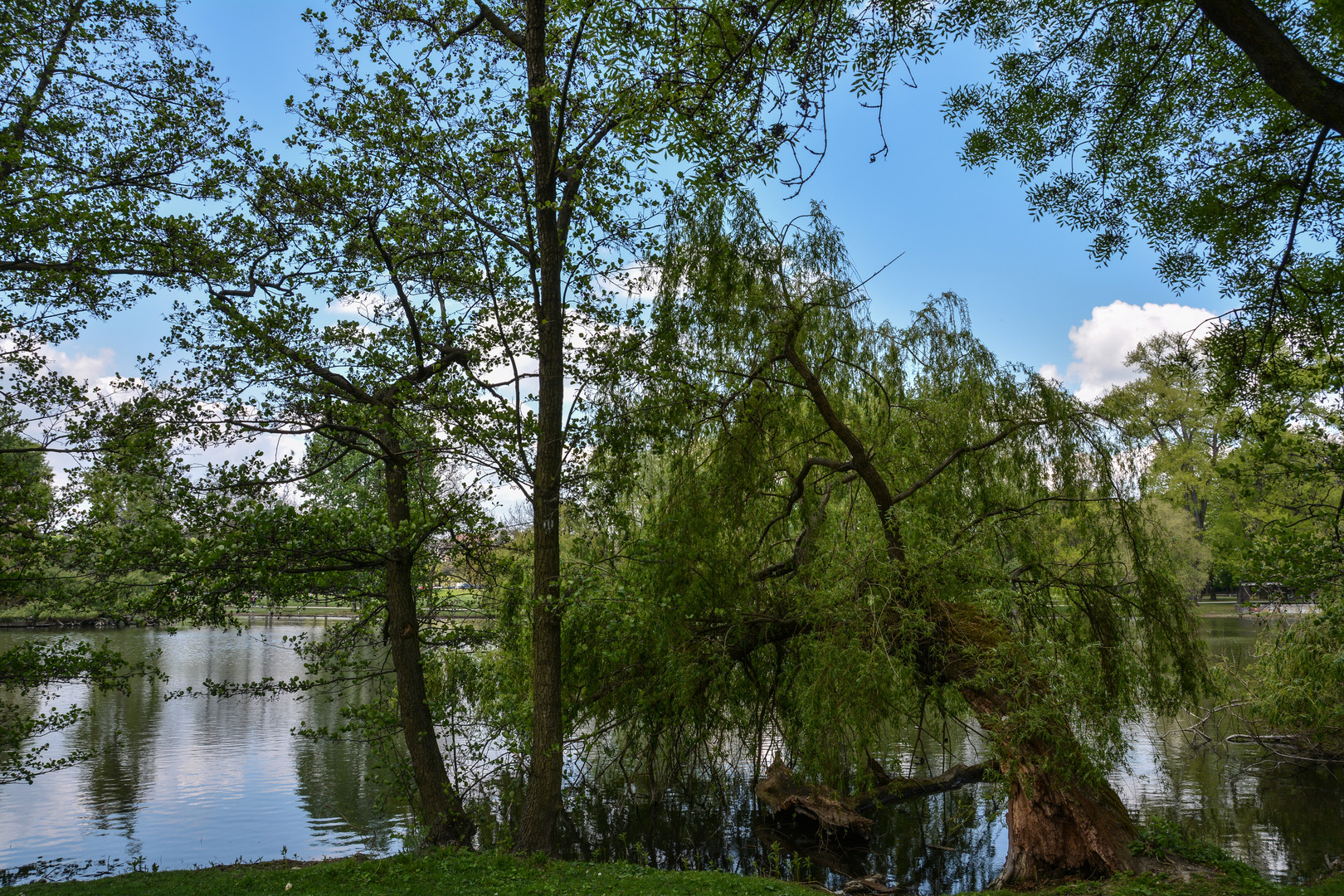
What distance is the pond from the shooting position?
32.4 feet

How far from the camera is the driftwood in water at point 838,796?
10438 millimetres

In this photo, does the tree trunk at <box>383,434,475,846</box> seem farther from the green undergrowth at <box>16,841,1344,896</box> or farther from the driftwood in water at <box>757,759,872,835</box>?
the driftwood in water at <box>757,759,872,835</box>

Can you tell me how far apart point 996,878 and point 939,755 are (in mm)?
5086

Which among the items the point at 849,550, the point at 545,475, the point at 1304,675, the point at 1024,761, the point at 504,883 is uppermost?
the point at 545,475

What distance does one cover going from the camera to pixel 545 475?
832 centimetres

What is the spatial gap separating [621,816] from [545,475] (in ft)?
20.3

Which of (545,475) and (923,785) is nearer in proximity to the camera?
(545,475)

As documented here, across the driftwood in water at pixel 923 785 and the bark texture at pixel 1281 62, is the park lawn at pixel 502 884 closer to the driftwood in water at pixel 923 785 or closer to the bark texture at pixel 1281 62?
the driftwood in water at pixel 923 785

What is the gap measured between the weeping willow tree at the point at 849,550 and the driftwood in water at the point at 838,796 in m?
0.95

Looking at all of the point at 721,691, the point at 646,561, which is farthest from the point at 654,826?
the point at 646,561

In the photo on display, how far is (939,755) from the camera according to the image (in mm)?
14266

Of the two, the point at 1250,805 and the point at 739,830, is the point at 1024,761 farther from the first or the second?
the point at 1250,805

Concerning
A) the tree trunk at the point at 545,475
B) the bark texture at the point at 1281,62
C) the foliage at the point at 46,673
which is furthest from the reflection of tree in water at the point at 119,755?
the bark texture at the point at 1281,62

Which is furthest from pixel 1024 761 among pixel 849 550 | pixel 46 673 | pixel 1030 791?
pixel 46 673
